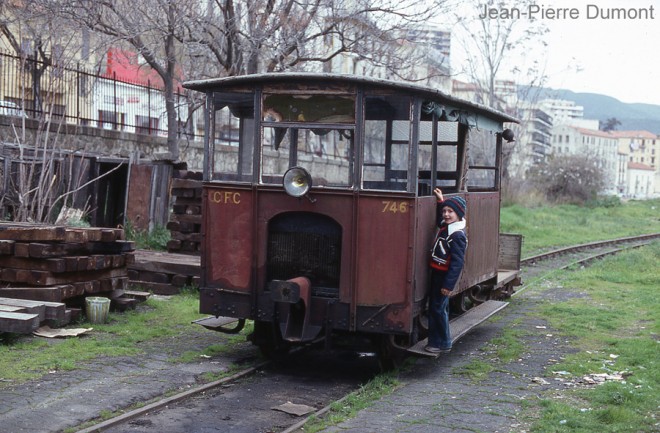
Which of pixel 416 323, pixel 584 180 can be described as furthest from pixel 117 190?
pixel 584 180

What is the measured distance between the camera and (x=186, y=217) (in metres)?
14.3

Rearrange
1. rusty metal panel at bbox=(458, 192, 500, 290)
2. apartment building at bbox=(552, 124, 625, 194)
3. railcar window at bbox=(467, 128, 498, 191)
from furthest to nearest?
apartment building at bbox=(552, 124, 625, 194) → railcar window at bbox=(467, 128, 498, 191) → rusty metal panel at bbox=(458, 192, 500, 290)

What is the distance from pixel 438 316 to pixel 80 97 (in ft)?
41.5

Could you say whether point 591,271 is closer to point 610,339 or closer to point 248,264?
point 610,339

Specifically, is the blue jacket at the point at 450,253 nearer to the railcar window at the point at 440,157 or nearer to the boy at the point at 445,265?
the boy at the point at 445,265

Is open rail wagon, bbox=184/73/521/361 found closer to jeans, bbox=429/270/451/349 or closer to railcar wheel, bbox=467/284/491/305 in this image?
jeans, bbox=429/270/451/349

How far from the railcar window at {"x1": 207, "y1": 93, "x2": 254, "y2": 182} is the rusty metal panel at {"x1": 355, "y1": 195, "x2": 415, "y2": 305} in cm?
147

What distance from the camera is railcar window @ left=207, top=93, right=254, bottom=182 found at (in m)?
9.50

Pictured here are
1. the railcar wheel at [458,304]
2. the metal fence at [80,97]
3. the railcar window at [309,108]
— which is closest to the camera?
the railcar window at [309,108]

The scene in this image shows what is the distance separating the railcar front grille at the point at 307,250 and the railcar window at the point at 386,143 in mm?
682

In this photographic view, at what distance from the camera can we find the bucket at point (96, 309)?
11.1m

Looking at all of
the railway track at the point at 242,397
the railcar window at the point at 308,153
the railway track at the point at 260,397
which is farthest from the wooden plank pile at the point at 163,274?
the railcar window at the point at 308,153

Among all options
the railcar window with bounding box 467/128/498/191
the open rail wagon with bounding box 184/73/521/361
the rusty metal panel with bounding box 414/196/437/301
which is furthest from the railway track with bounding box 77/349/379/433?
the railcar window with bounding box 467/128/498/191

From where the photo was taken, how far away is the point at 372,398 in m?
8.23
